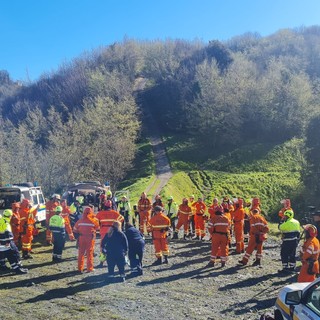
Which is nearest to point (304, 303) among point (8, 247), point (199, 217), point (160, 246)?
point (160, 246)

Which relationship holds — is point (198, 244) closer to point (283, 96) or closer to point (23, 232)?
point (23, 232)

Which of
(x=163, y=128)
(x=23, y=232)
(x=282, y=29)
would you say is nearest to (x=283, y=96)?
(x=163, y=128)

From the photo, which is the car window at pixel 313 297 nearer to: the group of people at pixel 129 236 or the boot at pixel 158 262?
the group of people at pixel 129 236

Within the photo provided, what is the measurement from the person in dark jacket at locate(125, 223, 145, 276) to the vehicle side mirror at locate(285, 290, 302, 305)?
246 inches

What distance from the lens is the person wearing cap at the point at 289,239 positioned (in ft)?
37.4

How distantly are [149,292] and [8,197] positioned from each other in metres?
9.93

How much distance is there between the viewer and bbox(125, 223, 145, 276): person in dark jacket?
37.9 feet

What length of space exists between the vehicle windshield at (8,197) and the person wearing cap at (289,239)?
37.6 feet

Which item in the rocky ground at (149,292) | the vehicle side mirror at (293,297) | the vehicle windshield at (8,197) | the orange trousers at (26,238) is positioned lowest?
the rocky ground at (149,292)

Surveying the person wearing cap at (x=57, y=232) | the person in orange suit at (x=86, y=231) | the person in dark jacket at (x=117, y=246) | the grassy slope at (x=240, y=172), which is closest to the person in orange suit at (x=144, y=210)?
the person wearing cap at (x=57, y=232)

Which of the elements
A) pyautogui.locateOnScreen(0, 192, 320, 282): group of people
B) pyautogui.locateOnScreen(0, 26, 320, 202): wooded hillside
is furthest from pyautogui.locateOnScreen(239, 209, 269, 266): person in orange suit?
pyautogui.locateOnScreen(0, 26, 320, 202): wooded hillside

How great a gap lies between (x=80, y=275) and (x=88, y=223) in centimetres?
157

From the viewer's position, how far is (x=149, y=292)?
10164 mm

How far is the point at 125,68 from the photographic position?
80.1 meters
